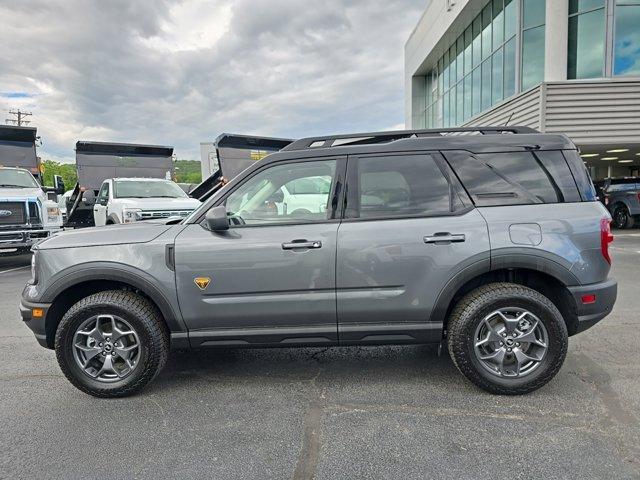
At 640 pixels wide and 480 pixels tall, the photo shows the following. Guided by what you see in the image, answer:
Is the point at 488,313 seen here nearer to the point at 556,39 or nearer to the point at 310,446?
the point at 310,446

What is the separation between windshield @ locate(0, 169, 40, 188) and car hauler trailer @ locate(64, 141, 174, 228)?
223 centimetres

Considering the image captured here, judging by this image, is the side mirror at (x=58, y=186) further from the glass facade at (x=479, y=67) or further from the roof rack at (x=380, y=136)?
the glass facade at (x=479, y=67)

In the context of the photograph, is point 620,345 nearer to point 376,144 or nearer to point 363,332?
point 363,332

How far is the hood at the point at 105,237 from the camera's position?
10.9ft

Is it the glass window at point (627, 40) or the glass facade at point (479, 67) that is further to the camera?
the glass facade at point (479, 67)

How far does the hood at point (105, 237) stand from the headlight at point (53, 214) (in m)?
7.13

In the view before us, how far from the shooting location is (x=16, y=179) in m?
9.96

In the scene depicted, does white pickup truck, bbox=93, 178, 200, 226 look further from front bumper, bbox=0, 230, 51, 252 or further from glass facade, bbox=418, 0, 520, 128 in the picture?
glass facade, bbox=418, 0, 520, 128

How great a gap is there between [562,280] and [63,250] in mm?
3707

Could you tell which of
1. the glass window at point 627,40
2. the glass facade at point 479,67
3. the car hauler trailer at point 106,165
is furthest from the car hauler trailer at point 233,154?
the glass window at point 627,40

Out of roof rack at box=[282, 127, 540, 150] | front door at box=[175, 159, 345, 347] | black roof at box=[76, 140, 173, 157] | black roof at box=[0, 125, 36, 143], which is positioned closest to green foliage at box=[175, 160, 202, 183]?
black roof at box=[76, 140, 173, 157]

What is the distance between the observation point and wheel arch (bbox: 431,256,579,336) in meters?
3.21

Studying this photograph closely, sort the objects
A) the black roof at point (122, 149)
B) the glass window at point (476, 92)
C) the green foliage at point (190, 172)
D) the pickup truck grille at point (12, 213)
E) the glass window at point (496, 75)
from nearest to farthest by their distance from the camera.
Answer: the pickup truck grille at point (12, 213) < the black roof at point (122, 149) < the glass window at point (496, 75) < the glass window at point (476, 92) < the green foliage at point (190, 172)

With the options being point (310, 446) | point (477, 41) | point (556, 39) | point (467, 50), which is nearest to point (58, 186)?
point (310, 446)
